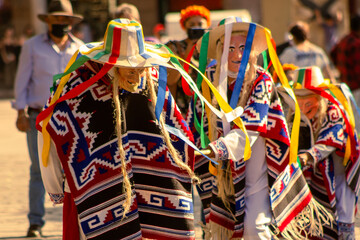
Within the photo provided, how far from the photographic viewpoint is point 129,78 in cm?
432

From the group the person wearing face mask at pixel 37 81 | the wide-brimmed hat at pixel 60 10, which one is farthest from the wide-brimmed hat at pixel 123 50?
the wide-brimmed hat at pixel 60 10

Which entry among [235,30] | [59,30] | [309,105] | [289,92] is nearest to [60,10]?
[59,30]

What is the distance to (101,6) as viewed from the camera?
1980 centimetres

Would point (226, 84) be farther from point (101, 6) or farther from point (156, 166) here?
point (101, 6)

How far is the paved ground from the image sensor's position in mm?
6947

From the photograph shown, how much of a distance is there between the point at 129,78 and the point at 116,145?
39 cm

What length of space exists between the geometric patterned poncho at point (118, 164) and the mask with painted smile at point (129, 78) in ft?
0.13

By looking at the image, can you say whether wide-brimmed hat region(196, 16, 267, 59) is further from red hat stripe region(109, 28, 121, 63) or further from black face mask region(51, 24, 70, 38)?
black face mask region(51, 24, 70, 38)

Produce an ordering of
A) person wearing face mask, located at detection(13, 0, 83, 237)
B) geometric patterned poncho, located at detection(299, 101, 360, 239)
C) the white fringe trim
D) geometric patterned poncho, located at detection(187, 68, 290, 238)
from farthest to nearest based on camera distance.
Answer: person wearing face mask, located at detection(13, 0, 83, 237) → geometric patterned poncho, located at detection(299, 101, 360, 239) → the white fringe trim → geometric patterned poncho, located at detection(187, 68, 290, 238)

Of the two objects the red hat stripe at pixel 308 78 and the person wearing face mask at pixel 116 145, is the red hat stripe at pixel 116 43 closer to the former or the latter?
the person wearing face mask at pixel 116 145

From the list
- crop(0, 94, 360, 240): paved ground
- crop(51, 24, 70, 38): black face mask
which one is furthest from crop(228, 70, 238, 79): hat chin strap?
crop(51, 24, 70, 38): black face mask

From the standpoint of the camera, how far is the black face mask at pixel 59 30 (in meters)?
6.80

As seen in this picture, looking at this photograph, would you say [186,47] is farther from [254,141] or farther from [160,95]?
[160,95]

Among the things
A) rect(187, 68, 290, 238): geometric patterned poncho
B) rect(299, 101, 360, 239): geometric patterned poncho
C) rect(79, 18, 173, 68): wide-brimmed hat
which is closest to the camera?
rect(79, 18, 173, 68): wide-brimmed hat
